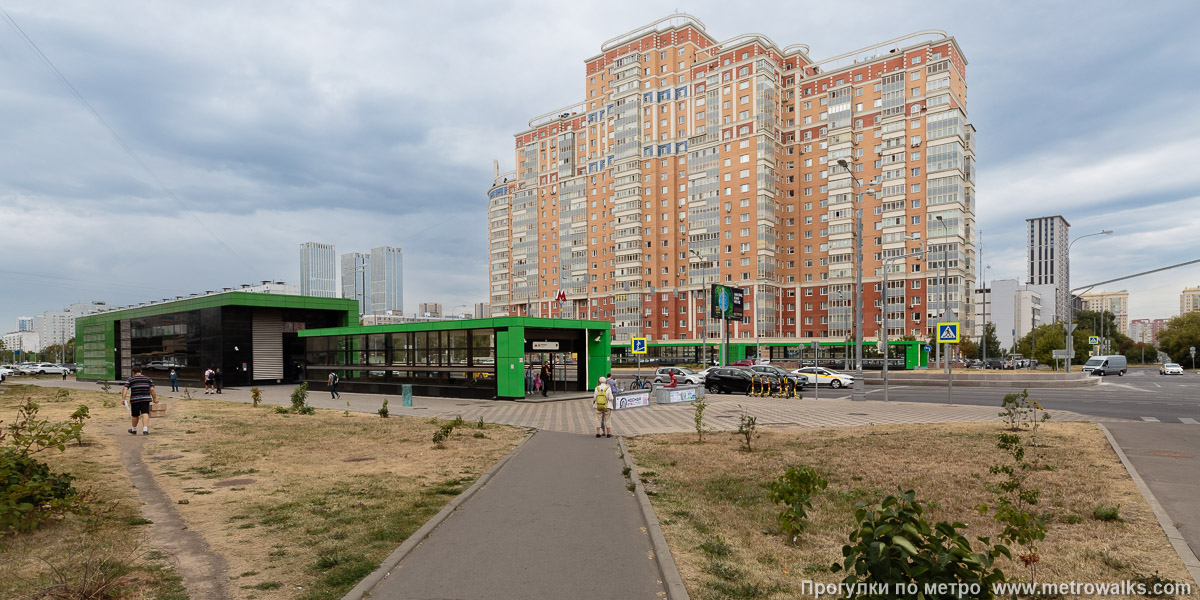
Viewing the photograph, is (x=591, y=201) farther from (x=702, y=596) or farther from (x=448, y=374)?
→ (x=702, y=596)

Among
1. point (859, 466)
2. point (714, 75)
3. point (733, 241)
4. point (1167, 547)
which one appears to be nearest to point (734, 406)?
point (859, 466)

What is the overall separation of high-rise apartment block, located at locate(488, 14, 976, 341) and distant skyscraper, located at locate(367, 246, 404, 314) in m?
27.2

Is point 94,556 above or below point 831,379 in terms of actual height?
above

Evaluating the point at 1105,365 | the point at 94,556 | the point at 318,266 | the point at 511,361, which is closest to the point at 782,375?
the point at 511,361

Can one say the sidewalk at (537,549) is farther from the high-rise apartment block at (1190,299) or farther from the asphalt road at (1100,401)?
the high-rise apartment block at (1190,299)

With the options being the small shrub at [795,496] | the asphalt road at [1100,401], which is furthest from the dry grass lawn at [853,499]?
the asphalt road at [1100,401]

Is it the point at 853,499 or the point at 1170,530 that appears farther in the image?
the point at 853,499

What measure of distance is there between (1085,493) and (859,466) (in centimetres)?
329

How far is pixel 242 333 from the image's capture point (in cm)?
4888

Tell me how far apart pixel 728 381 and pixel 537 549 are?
95.8 ft

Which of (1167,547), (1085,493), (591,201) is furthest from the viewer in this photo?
(591,201)

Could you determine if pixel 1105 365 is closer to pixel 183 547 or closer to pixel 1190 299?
pixel 183 547

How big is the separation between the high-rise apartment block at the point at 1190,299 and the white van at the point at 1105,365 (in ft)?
568

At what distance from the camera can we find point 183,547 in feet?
22.1
